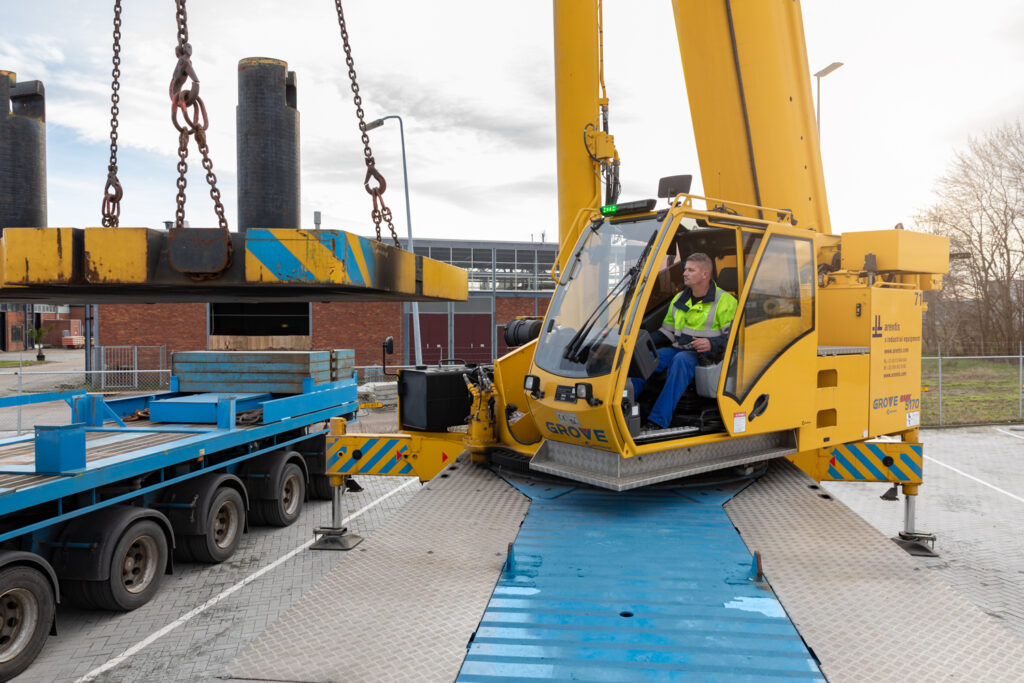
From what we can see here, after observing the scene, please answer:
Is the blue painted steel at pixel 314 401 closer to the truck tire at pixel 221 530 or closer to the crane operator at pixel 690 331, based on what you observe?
the truck tire at pixel 221 530

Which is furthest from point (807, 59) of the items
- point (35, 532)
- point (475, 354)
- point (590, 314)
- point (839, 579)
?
point (475, 354)

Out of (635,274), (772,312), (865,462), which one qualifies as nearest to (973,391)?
(865,462)

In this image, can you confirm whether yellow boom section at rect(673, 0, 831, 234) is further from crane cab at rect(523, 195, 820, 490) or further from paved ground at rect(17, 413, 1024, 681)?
paved ground at rect(17, 413, 1024, 681)

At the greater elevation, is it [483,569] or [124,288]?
[124,288]

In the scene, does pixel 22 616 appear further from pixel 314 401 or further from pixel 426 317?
pixel 426 317

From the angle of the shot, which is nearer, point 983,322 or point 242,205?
point 242,205

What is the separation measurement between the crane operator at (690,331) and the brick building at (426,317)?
20500mm

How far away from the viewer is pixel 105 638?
18.2ft

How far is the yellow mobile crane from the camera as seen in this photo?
4281 millimetres

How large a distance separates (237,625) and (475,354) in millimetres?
29202

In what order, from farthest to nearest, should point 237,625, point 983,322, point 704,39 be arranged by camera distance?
point 983,322 → point 704,39 → point 237,625

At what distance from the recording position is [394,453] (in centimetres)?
652

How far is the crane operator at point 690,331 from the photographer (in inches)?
176

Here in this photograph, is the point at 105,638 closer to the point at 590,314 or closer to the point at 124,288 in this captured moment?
the point at 124,288
